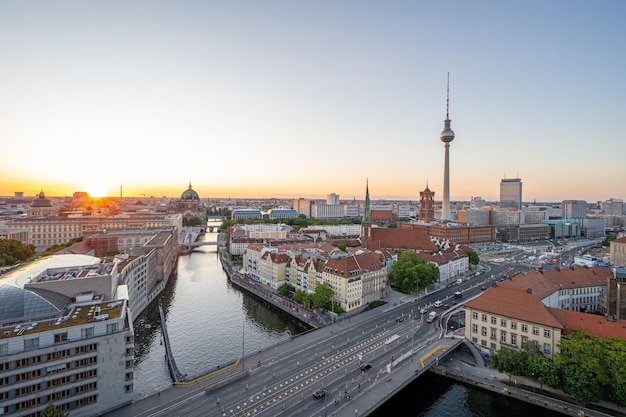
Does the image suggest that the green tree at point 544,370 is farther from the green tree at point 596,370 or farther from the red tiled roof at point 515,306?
the red tiled roof at point 515,306

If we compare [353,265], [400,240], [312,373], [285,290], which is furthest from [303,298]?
[400,240]

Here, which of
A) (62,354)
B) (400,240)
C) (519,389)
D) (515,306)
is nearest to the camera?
(62,354)

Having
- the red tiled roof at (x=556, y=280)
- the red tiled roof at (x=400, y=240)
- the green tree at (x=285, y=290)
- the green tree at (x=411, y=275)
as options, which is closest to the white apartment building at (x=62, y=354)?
the green tree at (x=285, y=290)

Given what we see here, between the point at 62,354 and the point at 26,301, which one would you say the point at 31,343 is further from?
the point at 26,301

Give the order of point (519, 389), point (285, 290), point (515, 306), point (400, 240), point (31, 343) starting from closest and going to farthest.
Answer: point (31, 343) < point (519, 389) < point (515, 306) < point (285, 290) < point (400, 240)

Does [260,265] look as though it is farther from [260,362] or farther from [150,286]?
[260,362]

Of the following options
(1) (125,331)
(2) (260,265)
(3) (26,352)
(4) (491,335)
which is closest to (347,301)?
(4) (491,335)
